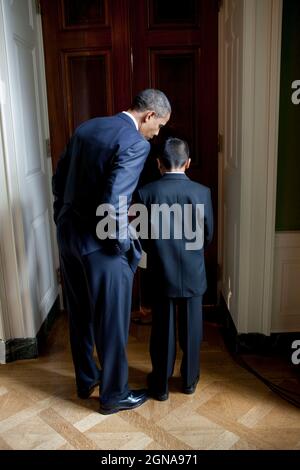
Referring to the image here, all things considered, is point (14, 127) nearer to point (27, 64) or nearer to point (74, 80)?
point (27, 64)

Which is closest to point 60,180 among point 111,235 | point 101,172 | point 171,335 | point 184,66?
point 101,172

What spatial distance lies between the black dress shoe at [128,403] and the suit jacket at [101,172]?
66 centimetres

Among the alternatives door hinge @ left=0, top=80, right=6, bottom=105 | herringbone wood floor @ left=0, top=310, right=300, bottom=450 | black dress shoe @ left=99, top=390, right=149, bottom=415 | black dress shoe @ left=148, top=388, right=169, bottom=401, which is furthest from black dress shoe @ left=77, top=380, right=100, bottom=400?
door hinge @ left=0, top=80, right=6, bottom=105

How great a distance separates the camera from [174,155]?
1829mm

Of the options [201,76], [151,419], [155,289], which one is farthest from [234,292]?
[201,76]

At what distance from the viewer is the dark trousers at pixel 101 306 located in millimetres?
1789

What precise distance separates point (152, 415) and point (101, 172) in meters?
1.12

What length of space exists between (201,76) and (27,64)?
1050 millimetres

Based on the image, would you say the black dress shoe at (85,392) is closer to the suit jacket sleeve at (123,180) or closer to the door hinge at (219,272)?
the suit jacket sleeve at (123,180)

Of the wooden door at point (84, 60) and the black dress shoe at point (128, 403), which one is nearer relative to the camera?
the black dress shoe at point (128, 403)

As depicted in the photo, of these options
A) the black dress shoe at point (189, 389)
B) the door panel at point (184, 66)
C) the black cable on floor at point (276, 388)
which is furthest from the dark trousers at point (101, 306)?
the door panel at point (184, 66)

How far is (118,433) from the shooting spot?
1.83 m

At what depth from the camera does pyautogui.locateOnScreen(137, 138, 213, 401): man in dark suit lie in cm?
184
